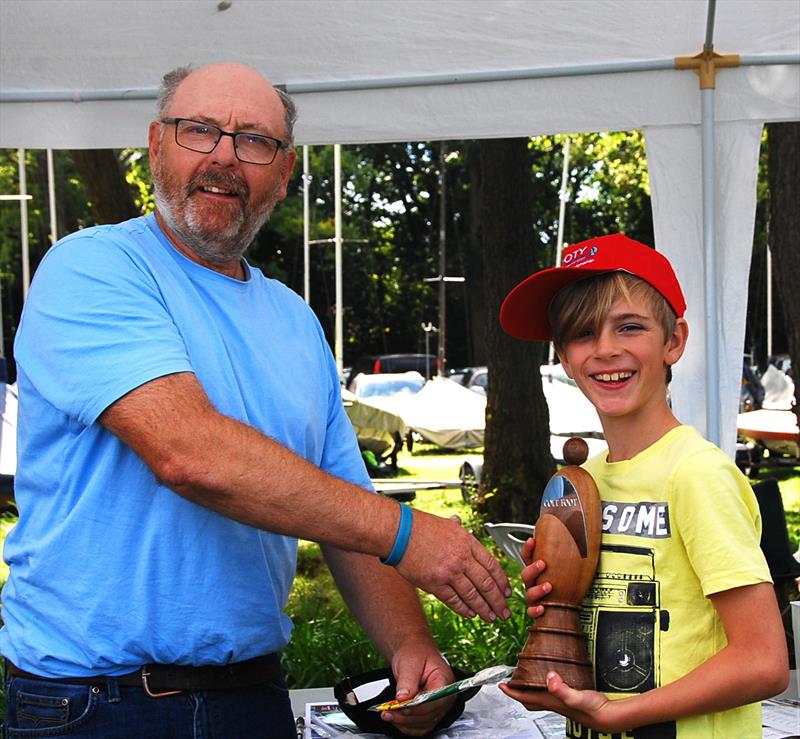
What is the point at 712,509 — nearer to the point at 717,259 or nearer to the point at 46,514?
the point at 46,514

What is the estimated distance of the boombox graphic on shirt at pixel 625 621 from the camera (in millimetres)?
1683

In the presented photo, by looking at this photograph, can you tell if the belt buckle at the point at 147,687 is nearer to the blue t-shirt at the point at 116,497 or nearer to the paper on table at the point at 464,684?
the blue t-shirt at the point at 116,497

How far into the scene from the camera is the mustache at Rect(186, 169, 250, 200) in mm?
2107

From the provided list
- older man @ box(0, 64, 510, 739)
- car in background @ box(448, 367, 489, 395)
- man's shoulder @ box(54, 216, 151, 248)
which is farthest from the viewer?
car in background @ box(448, 367, 489, 395)

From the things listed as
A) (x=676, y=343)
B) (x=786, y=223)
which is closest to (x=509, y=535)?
(x=786, y=223)

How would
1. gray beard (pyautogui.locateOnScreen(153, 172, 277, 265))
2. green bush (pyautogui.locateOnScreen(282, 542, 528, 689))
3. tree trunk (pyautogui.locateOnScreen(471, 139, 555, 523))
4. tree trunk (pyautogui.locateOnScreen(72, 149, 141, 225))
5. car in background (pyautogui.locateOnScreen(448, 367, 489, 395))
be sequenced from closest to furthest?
1. gray beard (pyautogui.locateOnScreen(153, 172, 277, 265))
2. green bush (pyautogui.locateOnScreen(282, 542, 528, 689))
3. tree trunk (pyautogui.locateOnScreen(72, 149, 141, 225))
4. tree trunk (pyautogui.locateOnScreen(471, 139, 555, 523))
5. car in background (pyautogui.locateOnScreen(448, 367, 489, 395))

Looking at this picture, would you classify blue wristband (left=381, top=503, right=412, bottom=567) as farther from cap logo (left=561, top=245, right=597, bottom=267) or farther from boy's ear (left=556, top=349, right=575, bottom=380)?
cap logo (left=561, top=245, right=597, bottom=267)

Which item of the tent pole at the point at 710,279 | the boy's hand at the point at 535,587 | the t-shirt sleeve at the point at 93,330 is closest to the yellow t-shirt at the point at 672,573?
the boy's hand at the point at 535,587

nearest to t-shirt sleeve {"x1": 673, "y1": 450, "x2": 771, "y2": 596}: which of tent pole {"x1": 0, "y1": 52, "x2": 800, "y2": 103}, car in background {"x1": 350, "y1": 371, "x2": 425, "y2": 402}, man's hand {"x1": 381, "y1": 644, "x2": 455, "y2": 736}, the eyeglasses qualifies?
man's hand {"x1": 381, "y1": 644, "x2": 455, "y2": 736}

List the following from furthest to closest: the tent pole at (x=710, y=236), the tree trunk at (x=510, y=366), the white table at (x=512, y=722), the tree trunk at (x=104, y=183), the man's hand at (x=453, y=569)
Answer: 1. the tree trunk at (x=510, y=366)
2. the tree trunk at (x=104, y=183)
3. the tent pole at (x=710, y=236)
4. the white table at (x=512, y=722)
5. the man's hand at (x=453, y=569)

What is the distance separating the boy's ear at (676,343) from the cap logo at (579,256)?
0.66 ft

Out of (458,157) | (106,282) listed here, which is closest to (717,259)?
(106,282)

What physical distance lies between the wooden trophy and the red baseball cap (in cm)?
38

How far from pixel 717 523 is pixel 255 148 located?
A: 3.99ft
